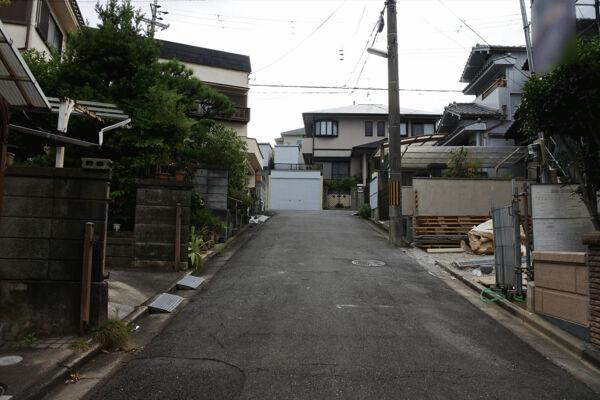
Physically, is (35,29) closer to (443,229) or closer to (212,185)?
(212,185)

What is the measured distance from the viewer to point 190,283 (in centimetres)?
988

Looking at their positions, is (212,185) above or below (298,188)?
below

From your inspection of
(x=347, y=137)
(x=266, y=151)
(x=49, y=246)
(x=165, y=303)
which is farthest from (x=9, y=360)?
(x=347, y=137)

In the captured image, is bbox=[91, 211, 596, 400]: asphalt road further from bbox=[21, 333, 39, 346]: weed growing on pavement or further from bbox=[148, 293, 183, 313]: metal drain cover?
bbox=[21, 333, 39, 346]: weed growing on pavement

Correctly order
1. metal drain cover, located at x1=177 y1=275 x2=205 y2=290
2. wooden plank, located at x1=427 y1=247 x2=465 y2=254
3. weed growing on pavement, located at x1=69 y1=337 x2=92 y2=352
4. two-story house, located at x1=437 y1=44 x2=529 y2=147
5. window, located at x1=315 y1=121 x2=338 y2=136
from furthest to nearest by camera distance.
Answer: window, located at x1=315 y1=121 x2=338 y2=136
two-story house, located at x1=437 y1=44 x2=529 y2=147
wooden plank, located at x1=427 y1=247 x2=465 y2=254
metal drain cover, located at x1=177 y1=275 x2=205 y2=290
weed growing on pavement, located at x1=69 y1=337 x2=92 y2=352

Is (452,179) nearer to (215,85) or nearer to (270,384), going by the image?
(270,384)

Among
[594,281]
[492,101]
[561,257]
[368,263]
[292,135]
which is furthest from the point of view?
[292,135]

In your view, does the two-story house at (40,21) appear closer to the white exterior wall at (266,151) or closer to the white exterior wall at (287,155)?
the white exterior wall at (266,151)

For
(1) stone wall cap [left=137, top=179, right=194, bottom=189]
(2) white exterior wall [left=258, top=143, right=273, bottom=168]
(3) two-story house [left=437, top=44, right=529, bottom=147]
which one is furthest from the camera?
(2) white exterior wall [left=258, top=143, right=273, bottom=168]

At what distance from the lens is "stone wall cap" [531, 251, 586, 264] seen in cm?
664

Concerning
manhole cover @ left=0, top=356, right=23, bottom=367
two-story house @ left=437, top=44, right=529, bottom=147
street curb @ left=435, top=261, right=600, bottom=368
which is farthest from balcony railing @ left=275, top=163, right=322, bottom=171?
manhole cover @ left=0, top=356, right=23, bottom=367

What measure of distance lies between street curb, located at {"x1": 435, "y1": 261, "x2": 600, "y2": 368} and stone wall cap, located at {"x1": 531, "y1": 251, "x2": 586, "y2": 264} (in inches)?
37.7

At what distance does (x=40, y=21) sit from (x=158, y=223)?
32.5 feet

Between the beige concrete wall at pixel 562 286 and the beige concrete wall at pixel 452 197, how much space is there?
8939 mm
